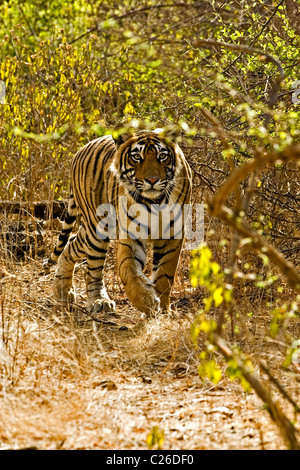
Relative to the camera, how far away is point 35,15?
12.9 meters

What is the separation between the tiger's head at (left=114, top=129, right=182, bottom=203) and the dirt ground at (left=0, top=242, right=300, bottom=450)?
112cm

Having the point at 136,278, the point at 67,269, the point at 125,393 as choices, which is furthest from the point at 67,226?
the point at 125,393

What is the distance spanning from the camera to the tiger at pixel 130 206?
5.80 m

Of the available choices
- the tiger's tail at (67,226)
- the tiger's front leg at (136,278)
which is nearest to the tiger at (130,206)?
the tiger's front leg at (136,278)

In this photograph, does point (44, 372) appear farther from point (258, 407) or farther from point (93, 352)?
point (258, 407)

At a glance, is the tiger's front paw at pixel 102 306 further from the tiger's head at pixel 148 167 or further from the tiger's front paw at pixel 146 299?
the tiger's head at pixel 148 167

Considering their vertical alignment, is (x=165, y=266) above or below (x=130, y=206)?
below

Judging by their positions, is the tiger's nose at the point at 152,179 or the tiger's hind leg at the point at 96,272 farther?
the tiger's hind leg at the point at 96,272

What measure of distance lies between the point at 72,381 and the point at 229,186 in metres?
2.03

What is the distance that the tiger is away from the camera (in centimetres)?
580

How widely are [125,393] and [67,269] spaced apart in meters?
2.85

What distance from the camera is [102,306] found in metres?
6.19

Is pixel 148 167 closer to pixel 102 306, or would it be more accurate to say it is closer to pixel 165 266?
pixel 165 266
